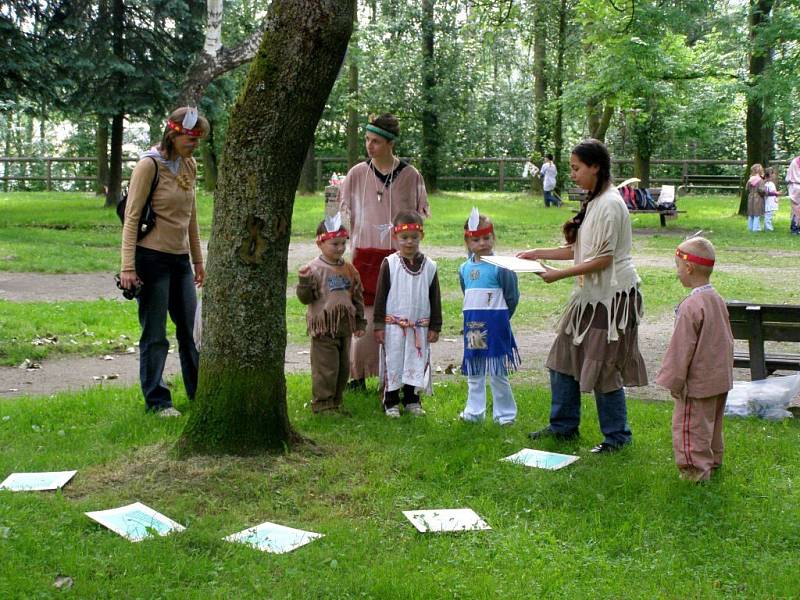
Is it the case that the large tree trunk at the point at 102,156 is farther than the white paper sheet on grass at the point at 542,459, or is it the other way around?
the large tree trunk at the point at 102,156

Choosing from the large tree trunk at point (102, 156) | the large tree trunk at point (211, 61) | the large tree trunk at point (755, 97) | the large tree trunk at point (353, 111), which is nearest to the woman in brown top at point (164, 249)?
the large tree trunk at point (211, 61)

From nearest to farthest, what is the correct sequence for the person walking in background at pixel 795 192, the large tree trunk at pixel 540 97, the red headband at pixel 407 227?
the red headband at pixel 407 227
the person walking in background at pixel 795 192
the large tree trunk at pixel 540 97

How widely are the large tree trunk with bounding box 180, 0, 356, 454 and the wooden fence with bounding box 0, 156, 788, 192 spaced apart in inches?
1379

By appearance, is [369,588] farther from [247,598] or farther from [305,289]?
[305,289]

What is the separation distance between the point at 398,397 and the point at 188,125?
247cm

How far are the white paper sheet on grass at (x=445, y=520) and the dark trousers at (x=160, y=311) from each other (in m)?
2.70

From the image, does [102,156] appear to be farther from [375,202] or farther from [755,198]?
[375,202]

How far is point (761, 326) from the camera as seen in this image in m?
8.01

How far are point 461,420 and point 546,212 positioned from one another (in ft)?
80.1

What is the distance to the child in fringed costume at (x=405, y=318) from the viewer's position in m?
7.29

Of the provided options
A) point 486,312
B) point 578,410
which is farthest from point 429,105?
point 578,410

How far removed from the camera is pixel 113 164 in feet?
87.8

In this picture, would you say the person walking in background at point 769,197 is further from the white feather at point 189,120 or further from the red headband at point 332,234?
the white feather at point 189,120

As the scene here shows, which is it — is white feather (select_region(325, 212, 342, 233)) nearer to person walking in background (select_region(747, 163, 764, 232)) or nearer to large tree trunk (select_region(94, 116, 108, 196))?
person walking in background (select_region(747, 163, 764, 232))
